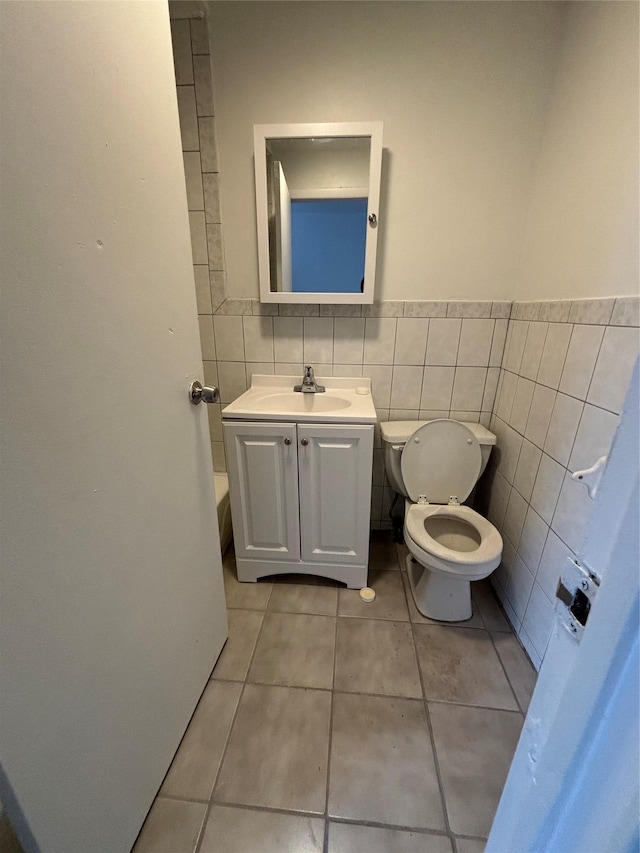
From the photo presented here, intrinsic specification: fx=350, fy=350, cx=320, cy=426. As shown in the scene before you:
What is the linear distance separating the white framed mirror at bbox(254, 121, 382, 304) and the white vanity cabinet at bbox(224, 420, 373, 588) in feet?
2.04

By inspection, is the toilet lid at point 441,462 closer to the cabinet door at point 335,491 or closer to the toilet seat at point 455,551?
the toilet seat at point 455,551

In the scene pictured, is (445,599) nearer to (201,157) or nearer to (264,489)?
(264,489)

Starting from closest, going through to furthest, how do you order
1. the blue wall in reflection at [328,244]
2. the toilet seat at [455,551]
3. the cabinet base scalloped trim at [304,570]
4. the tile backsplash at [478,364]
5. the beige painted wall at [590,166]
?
the beige painted wall at [590,166], the tile backsplash at [478,364], the toilet seat at [455,551], the blue wall in reflection at [328,244], the cabinet base scalloped trim at [304,570]

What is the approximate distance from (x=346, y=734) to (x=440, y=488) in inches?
37.4

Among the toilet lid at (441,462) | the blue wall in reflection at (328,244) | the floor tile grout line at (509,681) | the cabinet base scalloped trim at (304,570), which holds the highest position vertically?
the blue wall in reflection at (328,244)

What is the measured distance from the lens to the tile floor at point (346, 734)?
33.7 inches

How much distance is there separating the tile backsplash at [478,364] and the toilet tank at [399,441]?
8cm

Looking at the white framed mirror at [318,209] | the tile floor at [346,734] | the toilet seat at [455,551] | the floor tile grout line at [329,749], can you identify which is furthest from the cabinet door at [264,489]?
the white framed mirror at [318,209]

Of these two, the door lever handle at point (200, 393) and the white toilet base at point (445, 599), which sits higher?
the door lever handle at point (200, 393)

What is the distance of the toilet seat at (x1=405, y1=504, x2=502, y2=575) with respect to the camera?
48.4 inches

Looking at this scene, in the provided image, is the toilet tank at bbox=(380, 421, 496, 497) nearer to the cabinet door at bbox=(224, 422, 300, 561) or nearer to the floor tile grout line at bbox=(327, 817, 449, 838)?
the cabinet door at bbox=(224, 422, 300, 561)

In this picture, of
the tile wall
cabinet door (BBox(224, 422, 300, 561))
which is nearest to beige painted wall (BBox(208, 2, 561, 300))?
the tile wall

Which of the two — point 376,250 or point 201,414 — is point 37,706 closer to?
point 201,414

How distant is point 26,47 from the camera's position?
1.50 ft
